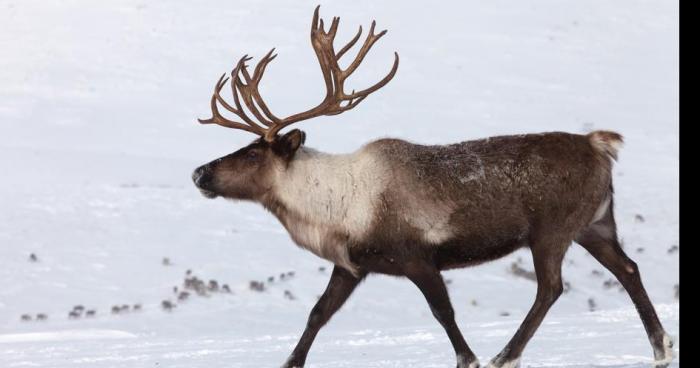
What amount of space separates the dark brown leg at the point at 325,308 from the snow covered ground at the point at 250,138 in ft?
2.68

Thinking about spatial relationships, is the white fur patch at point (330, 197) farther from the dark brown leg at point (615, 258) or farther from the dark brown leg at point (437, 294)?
the dark brown leg at point (615, 258)

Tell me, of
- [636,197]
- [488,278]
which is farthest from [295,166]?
[636,197]

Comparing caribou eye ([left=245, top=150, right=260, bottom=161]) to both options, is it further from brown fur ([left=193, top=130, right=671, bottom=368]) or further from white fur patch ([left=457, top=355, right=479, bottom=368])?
white fur patch ([left=457, top=355, right=479, bottom=368])

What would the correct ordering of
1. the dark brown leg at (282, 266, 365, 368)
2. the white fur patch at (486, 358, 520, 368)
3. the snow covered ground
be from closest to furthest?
1. the white fur patch at (486, 358, 520, 368)
2. the dark brown leg at (282, 266, 365, 368)
3. the snow covered ground

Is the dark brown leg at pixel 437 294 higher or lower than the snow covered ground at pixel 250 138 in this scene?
higher

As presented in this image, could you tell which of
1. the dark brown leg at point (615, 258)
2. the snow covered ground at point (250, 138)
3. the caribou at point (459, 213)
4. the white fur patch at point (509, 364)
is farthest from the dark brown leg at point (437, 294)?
the dark brown leg at point (615, 258)

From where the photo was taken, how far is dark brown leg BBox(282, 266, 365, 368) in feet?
21.4

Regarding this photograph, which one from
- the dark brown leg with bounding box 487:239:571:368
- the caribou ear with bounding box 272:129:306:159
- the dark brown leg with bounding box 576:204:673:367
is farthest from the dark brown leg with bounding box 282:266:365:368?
the dark brown leg with bounding box 576:204:673:367

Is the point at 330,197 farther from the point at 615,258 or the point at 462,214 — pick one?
the point at 615,258

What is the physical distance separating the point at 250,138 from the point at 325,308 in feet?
57.1

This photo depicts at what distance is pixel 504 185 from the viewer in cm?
628

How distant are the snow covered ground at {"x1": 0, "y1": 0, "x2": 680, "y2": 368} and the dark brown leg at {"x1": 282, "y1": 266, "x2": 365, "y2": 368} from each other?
0.82 meters

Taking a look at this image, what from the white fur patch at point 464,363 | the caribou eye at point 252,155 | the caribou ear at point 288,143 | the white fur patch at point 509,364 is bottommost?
the white fur patch at point 509,364

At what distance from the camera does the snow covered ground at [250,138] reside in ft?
31.2
